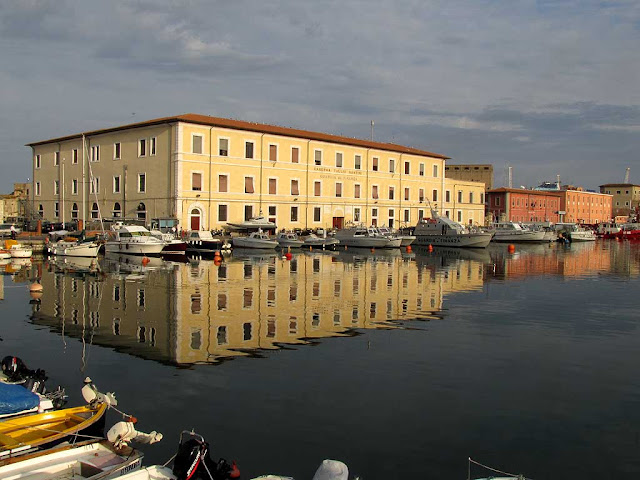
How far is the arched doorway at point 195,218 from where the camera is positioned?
5673 centimetres

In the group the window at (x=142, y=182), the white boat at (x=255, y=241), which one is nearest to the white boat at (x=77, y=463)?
the white boat at (x=255, y=241)

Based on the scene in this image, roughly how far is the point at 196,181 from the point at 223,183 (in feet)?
9.71

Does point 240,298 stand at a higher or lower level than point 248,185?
lower

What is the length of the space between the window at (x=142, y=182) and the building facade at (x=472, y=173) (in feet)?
234

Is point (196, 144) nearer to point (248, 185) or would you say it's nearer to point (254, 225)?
point (248, 185)

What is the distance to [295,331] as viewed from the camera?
738 inches

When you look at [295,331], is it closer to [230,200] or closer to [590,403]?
[590,403]

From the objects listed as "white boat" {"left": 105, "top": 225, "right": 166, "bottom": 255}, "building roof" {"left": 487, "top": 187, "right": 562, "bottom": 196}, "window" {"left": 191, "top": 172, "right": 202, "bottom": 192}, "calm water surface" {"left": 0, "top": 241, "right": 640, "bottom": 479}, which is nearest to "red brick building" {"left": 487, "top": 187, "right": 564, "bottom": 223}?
"building roof" {"left": 487, "top": 187, "right": 562, "bottom": 196}

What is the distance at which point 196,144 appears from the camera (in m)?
57.7

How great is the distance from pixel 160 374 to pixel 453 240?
5452 centimetres

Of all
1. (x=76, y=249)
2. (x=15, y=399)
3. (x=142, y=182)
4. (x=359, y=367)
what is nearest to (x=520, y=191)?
(x=142, y=182)

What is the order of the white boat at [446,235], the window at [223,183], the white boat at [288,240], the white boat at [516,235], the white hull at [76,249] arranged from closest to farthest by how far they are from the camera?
the white hull at [76,249] < the white boat at [288,240] < the window at [223,183] < the white boat at [446,235] < the white boat at [516,235]

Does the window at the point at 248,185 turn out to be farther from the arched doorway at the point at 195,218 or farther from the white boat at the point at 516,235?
the white boat at the point at 516,235

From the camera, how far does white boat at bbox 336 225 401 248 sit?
60.1 meters
